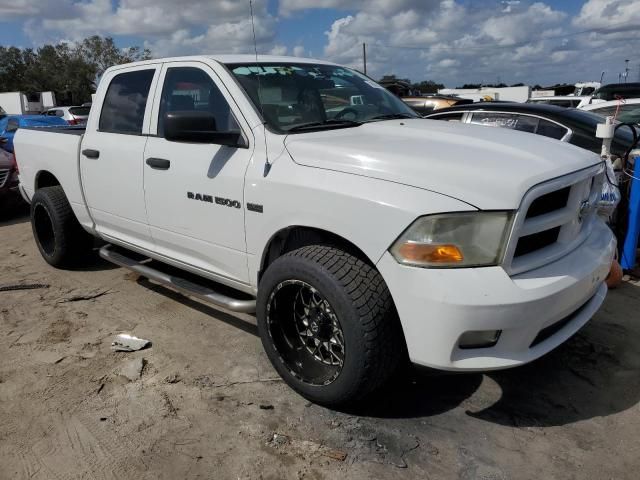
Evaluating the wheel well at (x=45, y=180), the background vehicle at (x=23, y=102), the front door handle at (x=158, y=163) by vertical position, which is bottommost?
the wheel well at (x=45, y=180)

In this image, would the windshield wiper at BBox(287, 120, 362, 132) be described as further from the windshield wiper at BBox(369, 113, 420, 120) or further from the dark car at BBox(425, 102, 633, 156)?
the dark car at BBox(425, 102, 633, 156)

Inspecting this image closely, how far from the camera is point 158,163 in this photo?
364 cm

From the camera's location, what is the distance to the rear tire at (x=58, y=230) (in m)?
4.95

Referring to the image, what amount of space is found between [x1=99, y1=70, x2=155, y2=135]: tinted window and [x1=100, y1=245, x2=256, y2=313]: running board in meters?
1.01

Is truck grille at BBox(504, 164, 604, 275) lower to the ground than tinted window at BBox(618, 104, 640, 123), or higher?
lower

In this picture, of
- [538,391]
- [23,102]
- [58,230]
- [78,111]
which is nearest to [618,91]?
[538,391]

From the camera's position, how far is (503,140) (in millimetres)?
2955

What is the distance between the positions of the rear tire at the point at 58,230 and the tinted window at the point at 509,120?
439cm

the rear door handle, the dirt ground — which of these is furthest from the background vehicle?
the dirt ground

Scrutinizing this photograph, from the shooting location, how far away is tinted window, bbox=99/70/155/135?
4000mm

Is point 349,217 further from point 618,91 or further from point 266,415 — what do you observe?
point 618,91

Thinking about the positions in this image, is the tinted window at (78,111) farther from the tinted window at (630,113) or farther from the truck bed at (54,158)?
the tinted window at (630,113)

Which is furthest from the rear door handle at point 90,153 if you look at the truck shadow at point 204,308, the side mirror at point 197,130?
the side mirror at point 197,130

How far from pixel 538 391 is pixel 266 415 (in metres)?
1.55
